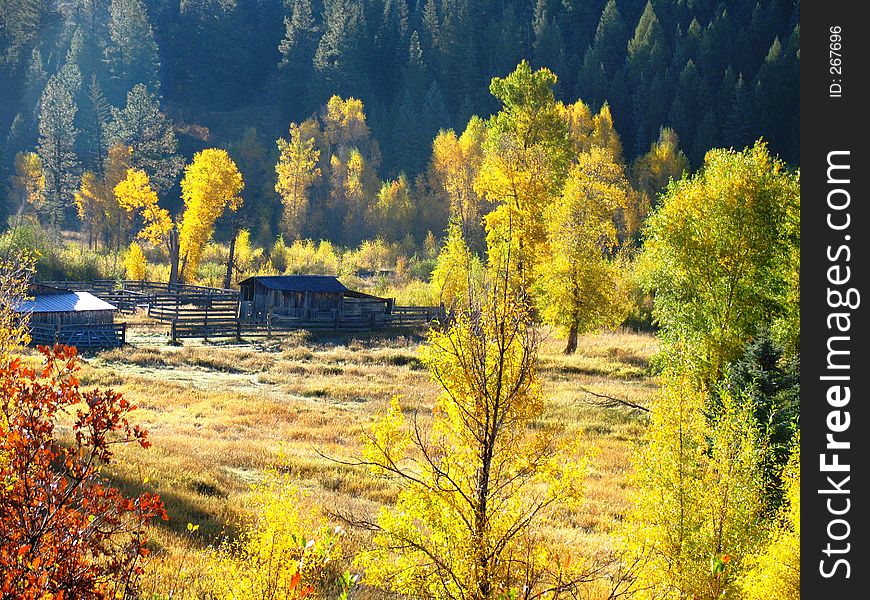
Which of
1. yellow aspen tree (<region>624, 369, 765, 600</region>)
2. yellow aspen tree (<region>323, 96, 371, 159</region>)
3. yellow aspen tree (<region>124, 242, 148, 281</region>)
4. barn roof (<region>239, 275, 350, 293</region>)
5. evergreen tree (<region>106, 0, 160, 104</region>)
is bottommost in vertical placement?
yellow aspen tree (<region>624, 369, 765, 600</region>)

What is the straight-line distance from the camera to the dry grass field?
15.6 meters

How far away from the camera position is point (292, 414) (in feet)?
87.6

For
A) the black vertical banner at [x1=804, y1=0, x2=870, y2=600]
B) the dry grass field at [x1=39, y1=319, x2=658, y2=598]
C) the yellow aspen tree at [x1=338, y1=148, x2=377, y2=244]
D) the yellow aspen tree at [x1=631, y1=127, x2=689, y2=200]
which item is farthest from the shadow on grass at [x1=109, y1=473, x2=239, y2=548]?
the yellow aspen tree at [x1=338, y1=148, x2=377, y2=244]

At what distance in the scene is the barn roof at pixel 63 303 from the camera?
130ft

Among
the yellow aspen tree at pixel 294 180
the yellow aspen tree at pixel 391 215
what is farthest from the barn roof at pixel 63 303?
the yellow aspen tree at pixel 391 215

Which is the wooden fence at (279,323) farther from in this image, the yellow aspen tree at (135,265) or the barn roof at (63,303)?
the yellow aspen tree at (135,265)

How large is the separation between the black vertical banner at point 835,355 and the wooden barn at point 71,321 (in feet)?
127

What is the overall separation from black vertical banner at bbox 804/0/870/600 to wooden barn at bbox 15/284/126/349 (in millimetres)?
38658

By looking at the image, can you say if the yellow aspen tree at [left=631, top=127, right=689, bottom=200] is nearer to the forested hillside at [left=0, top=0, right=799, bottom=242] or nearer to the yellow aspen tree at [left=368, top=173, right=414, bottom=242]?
the forested hillside at [left=0, top=0, right=799, bottom=242]

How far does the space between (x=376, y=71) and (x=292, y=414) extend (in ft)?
309

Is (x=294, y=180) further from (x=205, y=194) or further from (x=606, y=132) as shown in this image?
(x=606, y=132)

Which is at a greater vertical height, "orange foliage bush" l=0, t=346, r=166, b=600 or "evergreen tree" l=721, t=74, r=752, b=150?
"evergreen tree" l=721, t=74, r=752, b=150

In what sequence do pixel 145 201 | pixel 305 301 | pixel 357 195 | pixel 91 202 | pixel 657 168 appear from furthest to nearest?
pixel 357 195
pixel 91 202
pixel 657 168
pixel 145 201
pixel 305 301

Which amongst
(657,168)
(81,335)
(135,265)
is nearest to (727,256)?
(81,335)
